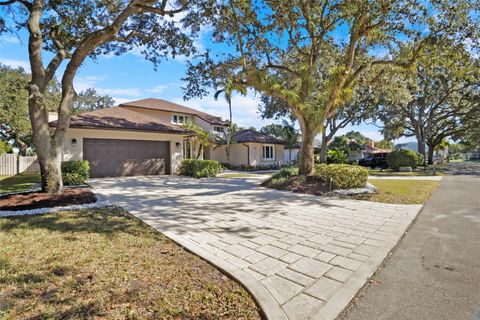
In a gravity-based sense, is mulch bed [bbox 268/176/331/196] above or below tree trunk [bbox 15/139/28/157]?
below

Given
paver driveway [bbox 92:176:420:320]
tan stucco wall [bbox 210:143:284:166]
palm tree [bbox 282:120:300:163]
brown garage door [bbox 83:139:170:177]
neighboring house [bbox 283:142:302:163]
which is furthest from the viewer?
neighboring house [bbox 283:142:302:163]

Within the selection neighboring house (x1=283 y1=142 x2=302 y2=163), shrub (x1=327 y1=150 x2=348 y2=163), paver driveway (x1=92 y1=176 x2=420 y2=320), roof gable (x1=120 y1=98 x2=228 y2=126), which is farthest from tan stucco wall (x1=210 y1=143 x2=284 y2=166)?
paver driveway (x1=92 y1=176 x2=420 y2=320)

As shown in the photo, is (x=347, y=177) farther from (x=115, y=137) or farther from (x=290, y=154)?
(x=290, y=154)

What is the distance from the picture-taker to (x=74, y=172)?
38.9 feet

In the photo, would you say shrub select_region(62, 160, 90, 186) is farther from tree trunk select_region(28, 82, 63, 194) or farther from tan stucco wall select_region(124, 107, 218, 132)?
tan stucco wall select_region(124, 107, 218, 132)

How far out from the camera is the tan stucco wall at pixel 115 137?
13953 mm

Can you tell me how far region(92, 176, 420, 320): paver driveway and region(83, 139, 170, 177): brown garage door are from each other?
773cm

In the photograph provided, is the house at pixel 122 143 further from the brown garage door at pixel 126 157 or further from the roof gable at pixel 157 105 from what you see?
the roof gable at pixel 157 105

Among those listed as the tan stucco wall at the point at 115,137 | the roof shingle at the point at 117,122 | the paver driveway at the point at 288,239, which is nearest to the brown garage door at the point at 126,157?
the tan stucco wall at the point at 115,137

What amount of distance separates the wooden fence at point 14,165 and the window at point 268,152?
2133 centimetres

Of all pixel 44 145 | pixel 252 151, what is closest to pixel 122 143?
pixel 44 145

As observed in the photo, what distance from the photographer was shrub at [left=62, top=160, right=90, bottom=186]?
37.9 ft

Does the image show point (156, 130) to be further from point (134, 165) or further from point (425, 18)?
point (425, 18)

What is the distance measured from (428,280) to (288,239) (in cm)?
211
